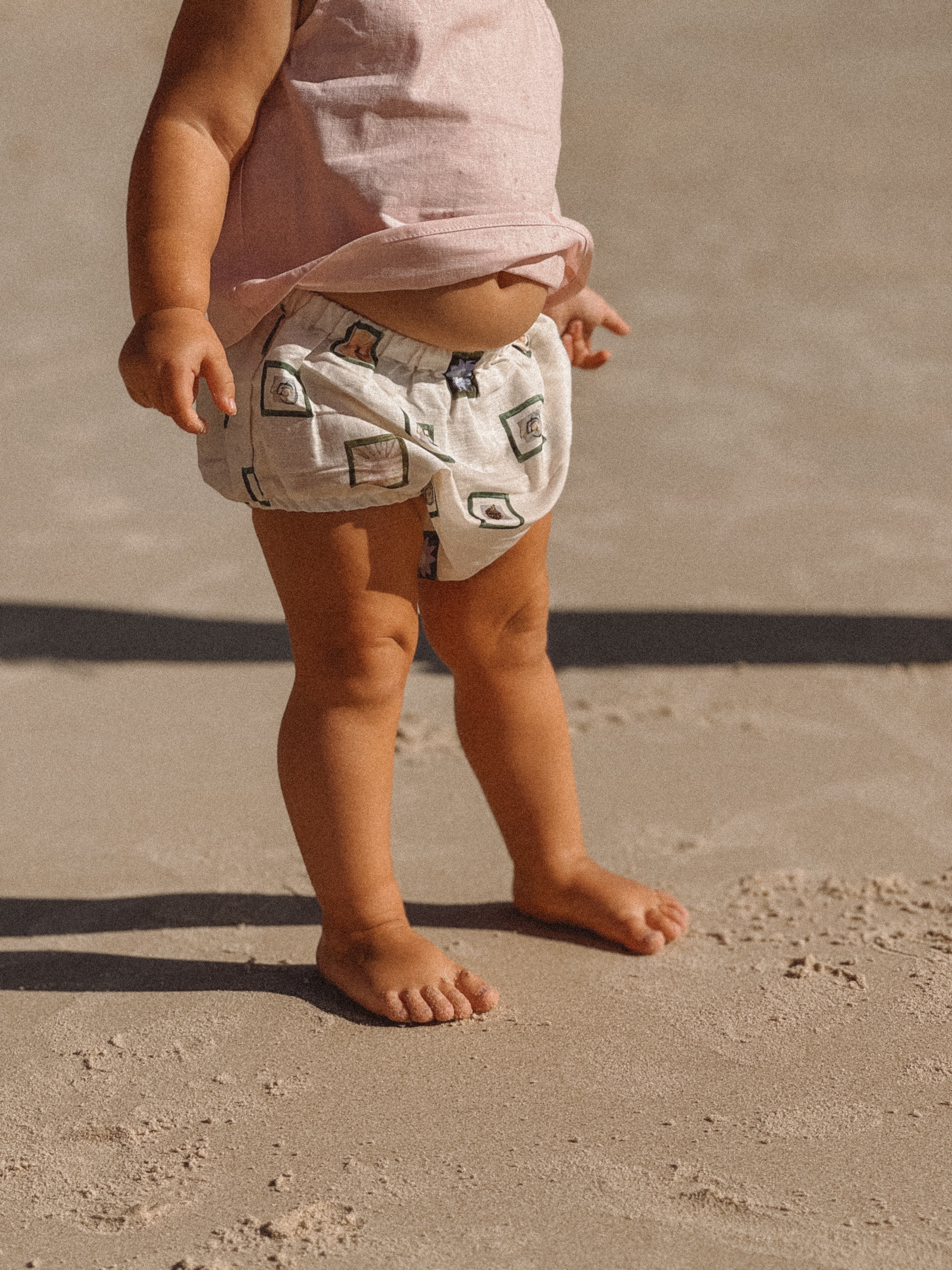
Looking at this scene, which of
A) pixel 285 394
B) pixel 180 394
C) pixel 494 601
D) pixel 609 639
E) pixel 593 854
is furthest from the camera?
pixel 609 639

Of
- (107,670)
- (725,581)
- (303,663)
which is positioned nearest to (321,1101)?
(303,663)

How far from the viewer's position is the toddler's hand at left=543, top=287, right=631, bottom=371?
2.09 meters

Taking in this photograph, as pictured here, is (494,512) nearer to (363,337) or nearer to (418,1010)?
(363,337)

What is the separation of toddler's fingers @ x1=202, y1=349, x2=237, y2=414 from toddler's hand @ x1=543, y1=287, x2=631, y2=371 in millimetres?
540

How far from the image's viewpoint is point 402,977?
1.89 m

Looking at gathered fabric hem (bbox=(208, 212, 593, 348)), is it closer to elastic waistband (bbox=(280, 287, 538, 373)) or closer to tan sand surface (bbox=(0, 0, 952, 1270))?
elastic waistband (bbox=(280, 287, 538, 373))

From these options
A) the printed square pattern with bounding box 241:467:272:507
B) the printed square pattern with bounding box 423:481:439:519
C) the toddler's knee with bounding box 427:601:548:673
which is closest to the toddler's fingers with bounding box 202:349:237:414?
the printed square pattern with bounding box 241:467:272:507

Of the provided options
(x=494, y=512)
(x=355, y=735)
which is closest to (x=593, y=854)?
(x=355, y=735)

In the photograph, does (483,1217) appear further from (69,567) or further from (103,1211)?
(69,567)

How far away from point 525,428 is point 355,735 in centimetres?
42

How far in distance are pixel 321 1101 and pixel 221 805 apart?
873 mm

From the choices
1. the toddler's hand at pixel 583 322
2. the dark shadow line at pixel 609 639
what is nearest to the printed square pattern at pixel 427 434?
the toddler's hand at pixel 583 322

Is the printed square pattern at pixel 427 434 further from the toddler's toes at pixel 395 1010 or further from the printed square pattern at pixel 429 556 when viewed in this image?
the toddler's toes at pixel 395 1010

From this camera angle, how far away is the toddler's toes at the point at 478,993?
1896 mm
